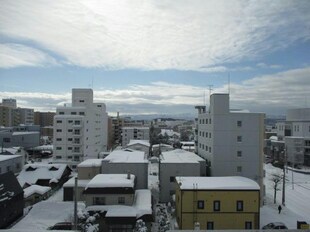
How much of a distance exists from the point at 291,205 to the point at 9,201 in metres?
13.3

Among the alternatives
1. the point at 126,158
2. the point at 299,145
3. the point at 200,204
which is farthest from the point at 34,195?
the point at 299,145

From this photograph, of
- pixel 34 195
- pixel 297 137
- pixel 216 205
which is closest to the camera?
pixel 216 205

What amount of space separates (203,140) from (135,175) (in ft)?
18.6

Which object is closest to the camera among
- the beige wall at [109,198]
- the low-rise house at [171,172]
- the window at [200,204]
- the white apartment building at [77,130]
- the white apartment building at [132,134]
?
the window at [200,204]

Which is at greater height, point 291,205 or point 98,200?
point 98,200

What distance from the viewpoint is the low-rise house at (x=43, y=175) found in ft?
63.8

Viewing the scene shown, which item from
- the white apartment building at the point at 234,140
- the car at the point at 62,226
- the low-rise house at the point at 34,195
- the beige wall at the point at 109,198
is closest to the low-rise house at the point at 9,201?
the car at the point at 62,226

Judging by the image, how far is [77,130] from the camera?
28734mm

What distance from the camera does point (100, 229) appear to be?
11758 millimetres

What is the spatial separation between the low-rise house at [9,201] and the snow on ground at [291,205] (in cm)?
1012

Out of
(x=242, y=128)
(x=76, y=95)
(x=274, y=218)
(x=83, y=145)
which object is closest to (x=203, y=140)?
(x=242, y=128)

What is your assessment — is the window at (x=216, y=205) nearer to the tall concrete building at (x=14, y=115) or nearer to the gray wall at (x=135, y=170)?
the gray wall at (x=135, y=170)

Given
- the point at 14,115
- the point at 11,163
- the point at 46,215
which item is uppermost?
the point at 14,115

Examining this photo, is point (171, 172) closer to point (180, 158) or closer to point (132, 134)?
point (180, 158)
